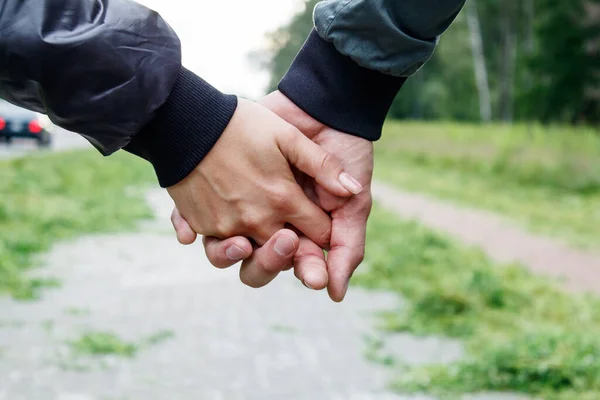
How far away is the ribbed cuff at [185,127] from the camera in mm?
2070

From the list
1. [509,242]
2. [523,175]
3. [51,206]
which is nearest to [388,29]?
[509,242]

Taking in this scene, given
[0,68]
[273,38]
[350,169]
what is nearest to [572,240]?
[350,169]

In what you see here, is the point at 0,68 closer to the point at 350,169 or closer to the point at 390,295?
the point at 350,169

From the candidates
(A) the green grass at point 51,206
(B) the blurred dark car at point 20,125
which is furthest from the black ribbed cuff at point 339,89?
(B) the blurred dark car at point 20,125

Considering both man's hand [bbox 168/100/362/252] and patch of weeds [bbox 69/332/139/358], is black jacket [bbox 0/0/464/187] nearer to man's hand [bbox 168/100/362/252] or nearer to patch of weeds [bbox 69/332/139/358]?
man's hand [bbox 168/100/362/252]

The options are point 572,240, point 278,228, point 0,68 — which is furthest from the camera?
point 572,240

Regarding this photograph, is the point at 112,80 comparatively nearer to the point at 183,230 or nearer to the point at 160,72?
the point at 160,72

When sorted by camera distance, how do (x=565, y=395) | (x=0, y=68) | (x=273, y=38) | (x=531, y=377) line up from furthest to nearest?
(x=273, y=38) < (x=531, y=377) < (x=565, y=395) < (x=0, y=68)

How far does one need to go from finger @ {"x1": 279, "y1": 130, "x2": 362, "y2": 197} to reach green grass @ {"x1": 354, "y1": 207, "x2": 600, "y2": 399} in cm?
194

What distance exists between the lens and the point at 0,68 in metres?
1.93

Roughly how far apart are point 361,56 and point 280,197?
1.39ft

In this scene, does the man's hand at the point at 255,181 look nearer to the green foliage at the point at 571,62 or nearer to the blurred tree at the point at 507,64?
the blurred tree at the point at 507,64

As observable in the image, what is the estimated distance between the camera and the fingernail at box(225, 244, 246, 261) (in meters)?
2.21

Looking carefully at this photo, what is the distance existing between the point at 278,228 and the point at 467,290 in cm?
352
